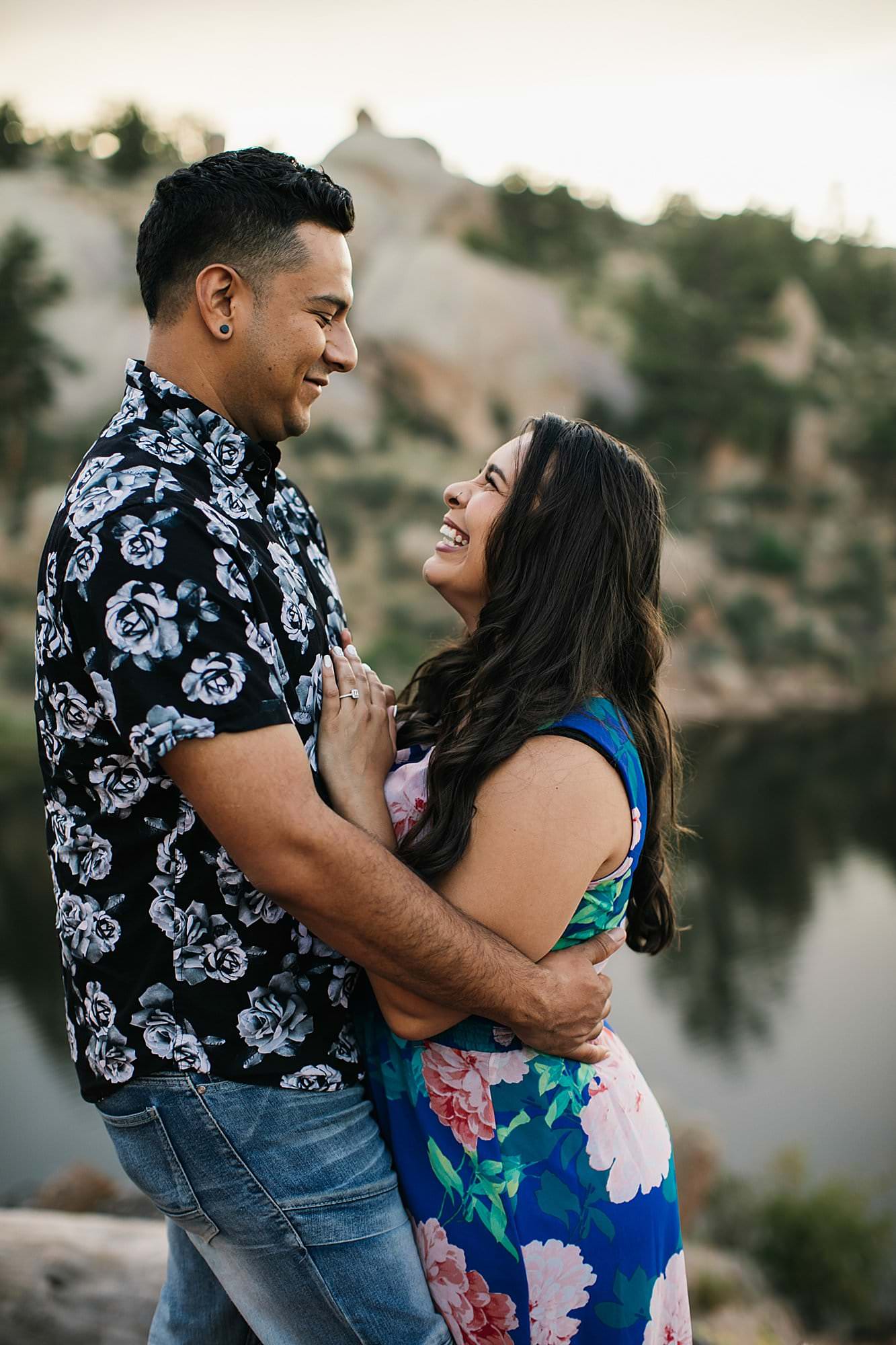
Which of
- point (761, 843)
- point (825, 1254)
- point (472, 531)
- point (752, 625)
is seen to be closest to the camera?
point (472, 531)

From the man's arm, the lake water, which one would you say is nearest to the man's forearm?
the man's arm

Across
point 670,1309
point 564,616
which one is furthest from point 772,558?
point 670,1309

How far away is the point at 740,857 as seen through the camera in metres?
12.8

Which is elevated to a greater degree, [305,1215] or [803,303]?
[803,303]

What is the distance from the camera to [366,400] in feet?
66.6

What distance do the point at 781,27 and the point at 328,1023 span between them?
1143 inches

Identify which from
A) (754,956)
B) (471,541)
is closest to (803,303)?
(754,956)

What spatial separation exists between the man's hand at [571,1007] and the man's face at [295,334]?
0.81 metres

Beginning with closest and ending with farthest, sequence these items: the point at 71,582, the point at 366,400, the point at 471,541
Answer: the point at 71,582
the point at 471,541
the point at 366,400

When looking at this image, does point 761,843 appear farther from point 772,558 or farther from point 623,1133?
point 623,1133

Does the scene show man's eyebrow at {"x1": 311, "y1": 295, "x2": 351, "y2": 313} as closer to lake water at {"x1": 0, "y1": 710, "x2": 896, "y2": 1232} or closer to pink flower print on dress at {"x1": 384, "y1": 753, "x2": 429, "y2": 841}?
pink flower print on dress at {"x1": 384, "y1": 753, "x2": 429, "y2": 841}

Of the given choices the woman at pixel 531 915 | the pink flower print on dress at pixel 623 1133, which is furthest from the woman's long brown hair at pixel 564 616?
the pink flower print on dress at pixel 623 1133

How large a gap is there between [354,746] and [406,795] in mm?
147

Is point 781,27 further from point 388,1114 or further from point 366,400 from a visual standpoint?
point 388,1114
